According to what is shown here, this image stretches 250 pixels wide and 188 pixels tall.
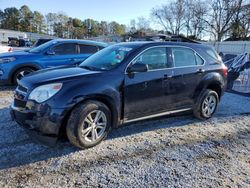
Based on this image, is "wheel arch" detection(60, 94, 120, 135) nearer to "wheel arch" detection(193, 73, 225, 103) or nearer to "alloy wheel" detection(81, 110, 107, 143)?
"alloy wheel" detection(81, 110, 107, 143)

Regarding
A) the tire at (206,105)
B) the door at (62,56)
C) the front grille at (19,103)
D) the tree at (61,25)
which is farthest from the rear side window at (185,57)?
the tree at (61,25)

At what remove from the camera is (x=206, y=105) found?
600 centimetres

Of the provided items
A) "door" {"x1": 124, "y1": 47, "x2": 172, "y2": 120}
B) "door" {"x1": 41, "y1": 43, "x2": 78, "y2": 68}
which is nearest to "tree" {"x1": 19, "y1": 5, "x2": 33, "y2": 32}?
"door" {"x1": 41, "y1": 43, "x2": 78, "y2": 68}

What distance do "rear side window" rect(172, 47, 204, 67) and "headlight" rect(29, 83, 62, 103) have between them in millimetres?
2432

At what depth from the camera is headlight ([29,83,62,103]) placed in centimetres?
394

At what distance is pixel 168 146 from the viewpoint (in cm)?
454

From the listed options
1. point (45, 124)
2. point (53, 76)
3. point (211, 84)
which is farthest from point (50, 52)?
point (45, 124)

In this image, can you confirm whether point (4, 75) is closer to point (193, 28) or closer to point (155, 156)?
point (155, 156)

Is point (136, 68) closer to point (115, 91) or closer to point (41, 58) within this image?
point (115, 91)

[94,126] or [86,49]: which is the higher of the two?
[86,49]

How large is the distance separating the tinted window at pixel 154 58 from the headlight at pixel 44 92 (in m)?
1.53

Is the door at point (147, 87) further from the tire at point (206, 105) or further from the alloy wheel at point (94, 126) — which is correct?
the tire at point (206, 105)

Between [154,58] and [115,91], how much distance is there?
1140 mm

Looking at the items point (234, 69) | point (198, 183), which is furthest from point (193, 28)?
point (198, 183)
